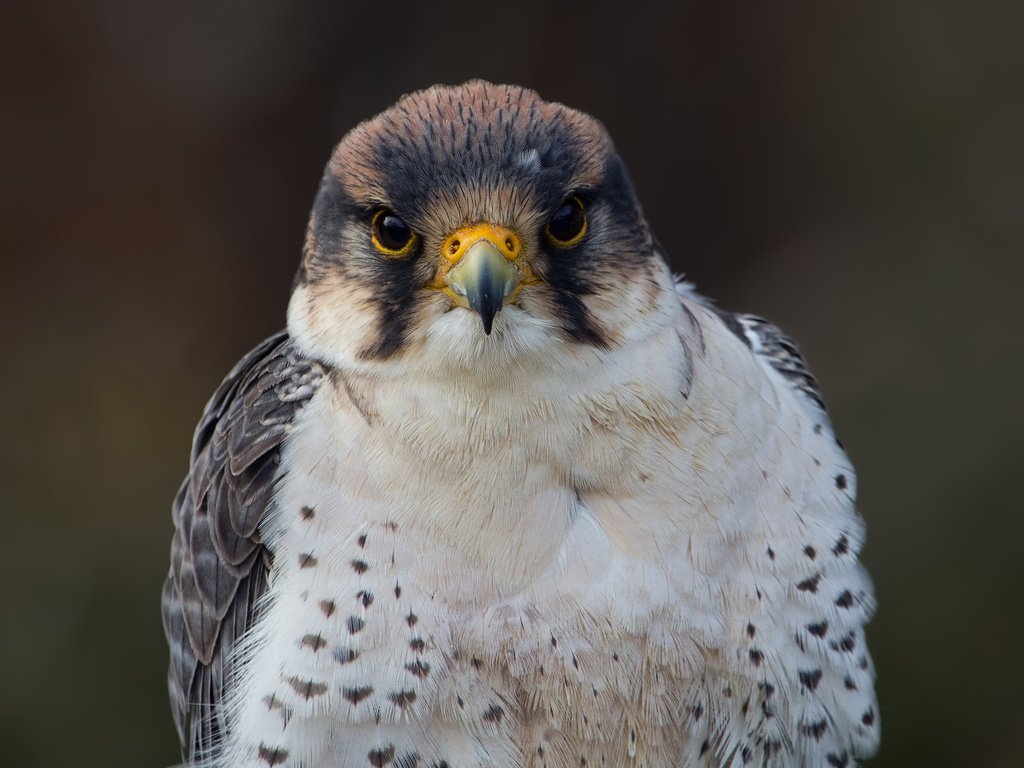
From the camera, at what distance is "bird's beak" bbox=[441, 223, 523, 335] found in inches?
91.4

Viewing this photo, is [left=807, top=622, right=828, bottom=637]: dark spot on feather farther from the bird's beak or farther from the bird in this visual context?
the bird's beak

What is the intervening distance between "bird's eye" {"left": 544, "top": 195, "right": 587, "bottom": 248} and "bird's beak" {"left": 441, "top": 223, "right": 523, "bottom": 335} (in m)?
0.10

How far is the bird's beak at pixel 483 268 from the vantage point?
232 centimetres

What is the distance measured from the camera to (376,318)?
8.36 ft

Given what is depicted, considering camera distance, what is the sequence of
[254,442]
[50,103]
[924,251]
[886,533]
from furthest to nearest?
1. [50,103]
2. [924,251]
3. [886,533]
4. [254,442]

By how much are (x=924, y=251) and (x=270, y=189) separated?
10.6ft

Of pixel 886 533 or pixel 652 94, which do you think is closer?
pixel 886 533

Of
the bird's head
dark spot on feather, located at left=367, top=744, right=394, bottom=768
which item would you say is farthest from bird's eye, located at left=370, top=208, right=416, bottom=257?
dark spot on feather, located at left=367, top=744, right=394, bottom=768

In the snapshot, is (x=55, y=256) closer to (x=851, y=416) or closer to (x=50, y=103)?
(x=50, y=103)

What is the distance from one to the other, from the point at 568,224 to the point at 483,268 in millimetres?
295

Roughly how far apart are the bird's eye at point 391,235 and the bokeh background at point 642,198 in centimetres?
319

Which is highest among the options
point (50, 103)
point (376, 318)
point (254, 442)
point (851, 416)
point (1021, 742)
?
point (50, 103)

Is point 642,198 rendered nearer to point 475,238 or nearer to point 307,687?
point 475,238

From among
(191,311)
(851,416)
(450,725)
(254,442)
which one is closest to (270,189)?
(191,311)
